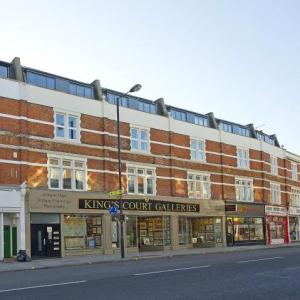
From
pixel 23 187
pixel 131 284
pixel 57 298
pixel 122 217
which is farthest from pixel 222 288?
pixel 23 187

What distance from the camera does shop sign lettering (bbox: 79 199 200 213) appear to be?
33.2 m

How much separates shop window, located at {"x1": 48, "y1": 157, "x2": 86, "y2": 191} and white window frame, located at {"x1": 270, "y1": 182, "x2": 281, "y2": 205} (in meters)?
24.2

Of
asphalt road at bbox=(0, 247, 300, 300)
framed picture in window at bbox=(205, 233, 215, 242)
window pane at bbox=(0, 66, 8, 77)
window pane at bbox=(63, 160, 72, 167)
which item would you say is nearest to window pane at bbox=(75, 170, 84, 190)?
window pane at bbox=(63, 160, 72, 167)

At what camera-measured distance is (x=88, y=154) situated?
33.9 meters

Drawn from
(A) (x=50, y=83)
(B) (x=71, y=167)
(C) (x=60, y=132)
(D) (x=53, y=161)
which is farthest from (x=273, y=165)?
(D) (x=53, y=161)

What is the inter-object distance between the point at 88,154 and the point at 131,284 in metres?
20.3

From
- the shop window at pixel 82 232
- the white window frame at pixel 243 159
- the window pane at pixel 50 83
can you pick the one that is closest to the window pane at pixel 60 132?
the window pane at pixel 50 83

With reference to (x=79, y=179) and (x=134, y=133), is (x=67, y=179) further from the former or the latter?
(x=134, y=133)

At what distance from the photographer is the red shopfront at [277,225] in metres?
49.3

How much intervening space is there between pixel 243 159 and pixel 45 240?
22736 millimetres

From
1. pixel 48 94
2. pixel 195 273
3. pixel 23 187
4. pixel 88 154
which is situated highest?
pixel 48 94

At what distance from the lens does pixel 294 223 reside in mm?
55375

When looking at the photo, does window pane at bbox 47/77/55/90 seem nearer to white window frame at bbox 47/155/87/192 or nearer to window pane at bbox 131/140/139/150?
white window frame at bbox 47/155/87/192

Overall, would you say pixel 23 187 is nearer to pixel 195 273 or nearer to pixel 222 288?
pixel 195 273
